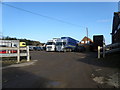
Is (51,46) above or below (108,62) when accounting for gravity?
above

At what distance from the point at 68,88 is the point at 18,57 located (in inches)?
353

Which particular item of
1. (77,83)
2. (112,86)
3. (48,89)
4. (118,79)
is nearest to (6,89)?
(48,89)

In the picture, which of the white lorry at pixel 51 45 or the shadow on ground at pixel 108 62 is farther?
the white lorry at pixel 51 45

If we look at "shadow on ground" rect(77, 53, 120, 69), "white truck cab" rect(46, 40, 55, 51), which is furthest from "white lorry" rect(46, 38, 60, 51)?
"shadow on ground" rect(77, 53, 120, 69)

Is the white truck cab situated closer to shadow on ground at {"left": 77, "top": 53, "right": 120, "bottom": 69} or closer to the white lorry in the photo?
the white lorry

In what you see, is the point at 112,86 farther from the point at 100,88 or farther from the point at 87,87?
the point at 87,87

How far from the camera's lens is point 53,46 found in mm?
43031

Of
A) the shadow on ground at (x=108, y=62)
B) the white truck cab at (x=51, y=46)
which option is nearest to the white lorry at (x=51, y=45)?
the white truck cab at (x=51, y=46)

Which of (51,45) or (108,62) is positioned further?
(51,45)

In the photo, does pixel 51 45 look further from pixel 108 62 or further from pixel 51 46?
pixel 108 62

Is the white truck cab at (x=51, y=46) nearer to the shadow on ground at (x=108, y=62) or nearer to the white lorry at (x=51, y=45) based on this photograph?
the white lorry at (x=51, y=45)

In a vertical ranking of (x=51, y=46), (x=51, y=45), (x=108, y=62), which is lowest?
(x=108, y=62)

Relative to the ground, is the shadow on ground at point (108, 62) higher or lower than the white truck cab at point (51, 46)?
lower

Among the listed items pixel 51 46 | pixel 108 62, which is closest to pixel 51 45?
pixel 51 46
